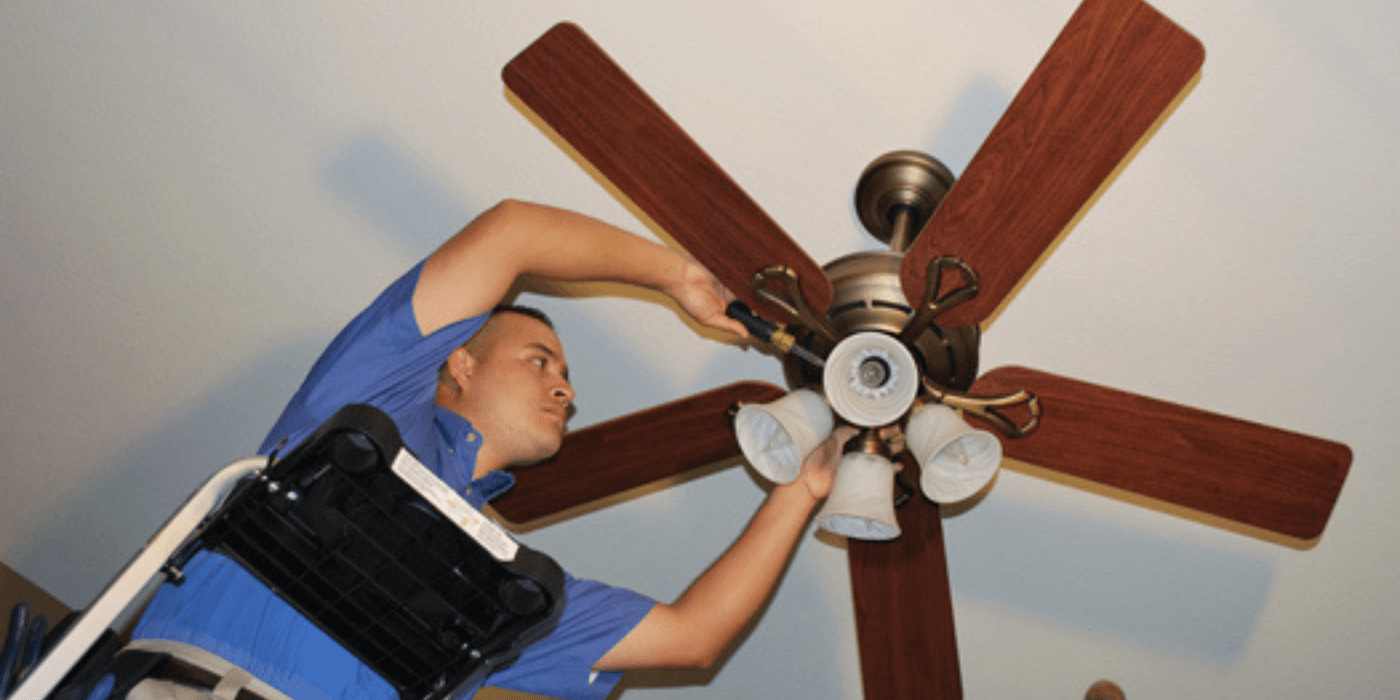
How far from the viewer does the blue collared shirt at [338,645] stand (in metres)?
1.66

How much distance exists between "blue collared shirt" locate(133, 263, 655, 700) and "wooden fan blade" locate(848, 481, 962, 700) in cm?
30

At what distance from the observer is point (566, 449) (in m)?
2.16

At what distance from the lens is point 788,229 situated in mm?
2326

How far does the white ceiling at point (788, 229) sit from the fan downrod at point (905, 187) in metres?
0.03

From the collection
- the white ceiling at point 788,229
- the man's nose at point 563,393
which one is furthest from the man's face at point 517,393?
the white ceiling at point 788,229

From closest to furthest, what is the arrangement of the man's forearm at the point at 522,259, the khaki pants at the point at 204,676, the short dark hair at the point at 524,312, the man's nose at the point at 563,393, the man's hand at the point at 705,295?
the khaki pants at the point at 204,676 < the man's forearm at the point at 522,259 < the man's hand at the point at 705,295 < the man's nose at the point at 563,393 < the short dark hair at the point at 524,312

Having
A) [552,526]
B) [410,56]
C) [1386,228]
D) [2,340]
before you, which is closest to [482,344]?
[410,56]

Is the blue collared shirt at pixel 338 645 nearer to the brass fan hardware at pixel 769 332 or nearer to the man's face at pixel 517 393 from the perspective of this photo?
the man's face at pixel 517 393

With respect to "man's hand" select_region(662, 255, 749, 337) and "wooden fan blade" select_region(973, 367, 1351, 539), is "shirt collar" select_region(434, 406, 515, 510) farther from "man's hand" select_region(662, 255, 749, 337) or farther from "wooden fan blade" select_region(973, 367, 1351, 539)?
"wooden fan blade" select_region(973, 367, 1351, 539)

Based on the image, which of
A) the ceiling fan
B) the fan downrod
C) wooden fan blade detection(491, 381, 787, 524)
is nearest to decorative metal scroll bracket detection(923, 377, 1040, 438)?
the ceiling fan

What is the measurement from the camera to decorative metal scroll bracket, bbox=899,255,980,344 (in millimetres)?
1799

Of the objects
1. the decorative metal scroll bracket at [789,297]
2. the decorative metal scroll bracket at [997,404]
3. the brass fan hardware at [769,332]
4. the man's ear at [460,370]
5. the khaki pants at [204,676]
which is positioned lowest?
the khaki pants at [204,676]

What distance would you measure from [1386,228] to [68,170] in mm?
1998

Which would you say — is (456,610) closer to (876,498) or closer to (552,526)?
(876,498)
